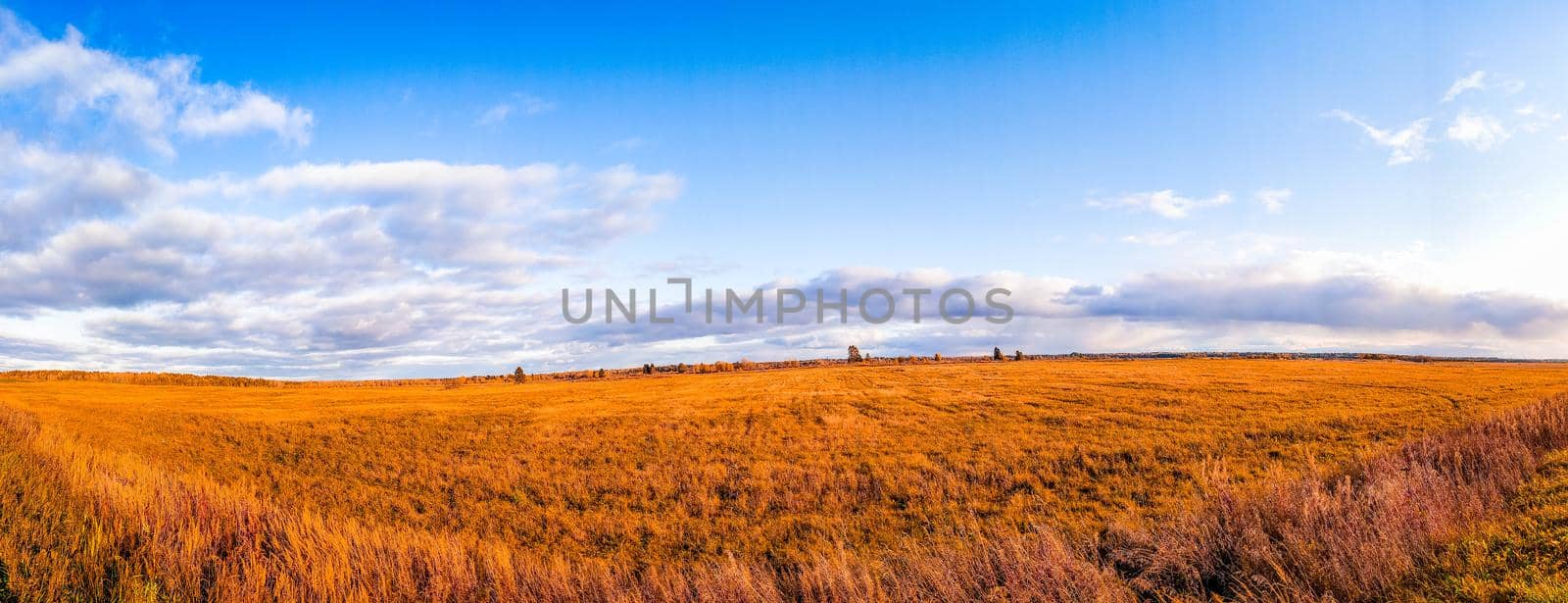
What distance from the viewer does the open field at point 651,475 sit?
859cm

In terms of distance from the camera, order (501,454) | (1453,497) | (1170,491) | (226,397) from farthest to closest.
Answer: (226,397), (501,454), (1170,491), (1453,497)

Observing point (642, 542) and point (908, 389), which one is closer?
point (642, 542)

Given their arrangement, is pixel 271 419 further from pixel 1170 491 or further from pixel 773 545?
pixel 1170 491

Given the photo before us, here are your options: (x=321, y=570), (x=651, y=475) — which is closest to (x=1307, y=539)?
(x=321, y=570)

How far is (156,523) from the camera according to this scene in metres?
8.29

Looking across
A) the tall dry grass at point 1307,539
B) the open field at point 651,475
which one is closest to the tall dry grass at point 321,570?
the open field at point 651,475

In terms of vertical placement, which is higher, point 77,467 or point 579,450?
point 77,467

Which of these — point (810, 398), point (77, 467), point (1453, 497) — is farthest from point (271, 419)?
point (1453, 497)

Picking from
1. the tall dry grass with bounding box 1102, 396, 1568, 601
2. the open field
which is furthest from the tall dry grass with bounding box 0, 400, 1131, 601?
the tall dry grass with bounding box 1102, 396, 1568, 601

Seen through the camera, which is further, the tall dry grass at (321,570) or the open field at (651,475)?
the open field at (651,475)

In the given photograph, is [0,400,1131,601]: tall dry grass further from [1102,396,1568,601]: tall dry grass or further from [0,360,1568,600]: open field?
[1102,396,1568,601]: tall dry grass

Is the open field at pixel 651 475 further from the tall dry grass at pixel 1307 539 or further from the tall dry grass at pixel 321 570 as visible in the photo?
the tall dry grass at pixel 1307 539

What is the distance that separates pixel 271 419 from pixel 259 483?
19.6m

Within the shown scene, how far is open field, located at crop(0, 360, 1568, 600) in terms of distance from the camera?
28.2ft
